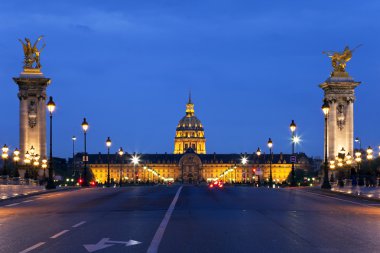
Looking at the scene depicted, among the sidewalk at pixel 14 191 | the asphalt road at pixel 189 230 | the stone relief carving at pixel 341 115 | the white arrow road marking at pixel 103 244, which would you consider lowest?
the sidewalk at pixel 14 191

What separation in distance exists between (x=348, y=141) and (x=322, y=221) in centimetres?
7736

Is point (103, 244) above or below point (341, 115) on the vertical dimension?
below

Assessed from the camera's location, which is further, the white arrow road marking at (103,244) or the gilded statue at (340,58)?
the gilded statue at (340,58)

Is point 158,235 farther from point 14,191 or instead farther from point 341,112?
point 341,112

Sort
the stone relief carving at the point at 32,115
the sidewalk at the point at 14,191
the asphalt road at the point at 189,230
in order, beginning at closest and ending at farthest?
the asphalt road at the point at 189,230 → the sidewalk at the point at 14,191 → the stone relief carving at the point at 32,115

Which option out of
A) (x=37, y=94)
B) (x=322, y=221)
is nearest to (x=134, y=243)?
(x=322, y=221)

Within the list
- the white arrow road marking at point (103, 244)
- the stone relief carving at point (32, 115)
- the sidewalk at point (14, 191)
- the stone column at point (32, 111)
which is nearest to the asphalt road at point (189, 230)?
the white arrow road marking at point (103, 244)

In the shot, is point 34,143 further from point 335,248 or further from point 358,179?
point 335,248

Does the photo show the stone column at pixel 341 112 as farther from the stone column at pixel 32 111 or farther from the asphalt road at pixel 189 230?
the asphalt road at pixel 189 230

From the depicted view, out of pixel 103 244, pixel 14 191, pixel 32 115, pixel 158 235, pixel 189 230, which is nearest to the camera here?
pixel 103 244

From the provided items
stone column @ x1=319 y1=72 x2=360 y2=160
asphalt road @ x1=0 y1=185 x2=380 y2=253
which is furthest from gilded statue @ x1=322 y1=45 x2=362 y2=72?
asphalt road @ x1=0 y1=185 x2=380 y2=253

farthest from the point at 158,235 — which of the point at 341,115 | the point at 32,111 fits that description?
the point at 32,111

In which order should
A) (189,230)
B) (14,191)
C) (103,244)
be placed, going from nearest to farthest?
(103,244) → (189,230) → (14,191)

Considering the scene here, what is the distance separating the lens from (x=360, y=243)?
1641 cm
